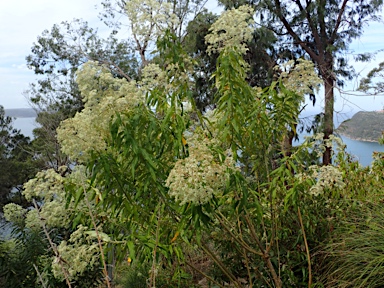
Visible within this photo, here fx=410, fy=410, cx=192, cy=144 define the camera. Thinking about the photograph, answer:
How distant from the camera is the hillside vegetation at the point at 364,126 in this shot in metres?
6.19

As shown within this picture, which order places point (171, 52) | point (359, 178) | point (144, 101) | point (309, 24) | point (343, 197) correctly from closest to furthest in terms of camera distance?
point (144, 101), point (171, 52), point (343, 197), point (359, 178), point (309, 24)

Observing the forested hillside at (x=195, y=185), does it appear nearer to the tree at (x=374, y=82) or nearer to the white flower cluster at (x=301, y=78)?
the white flower cluster at (x=301, y=78)

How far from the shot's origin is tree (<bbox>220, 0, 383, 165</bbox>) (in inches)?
342

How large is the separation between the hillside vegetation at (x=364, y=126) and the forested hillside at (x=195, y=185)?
120 inches

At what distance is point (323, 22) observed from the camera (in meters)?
8.93

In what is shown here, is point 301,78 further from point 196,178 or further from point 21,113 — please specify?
point 21,113

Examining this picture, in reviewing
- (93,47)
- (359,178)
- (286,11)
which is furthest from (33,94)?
(359,178)

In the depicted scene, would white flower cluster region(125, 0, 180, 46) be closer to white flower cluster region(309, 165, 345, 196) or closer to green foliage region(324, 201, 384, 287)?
white flower cluster region(309, 165, 345, 196)

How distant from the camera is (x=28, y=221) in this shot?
116 inches

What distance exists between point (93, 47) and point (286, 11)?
646cm

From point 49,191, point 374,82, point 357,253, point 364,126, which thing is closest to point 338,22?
point 374,82

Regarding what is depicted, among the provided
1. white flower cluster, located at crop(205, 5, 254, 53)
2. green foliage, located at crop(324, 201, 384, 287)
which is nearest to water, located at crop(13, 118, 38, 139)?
white flower cluster, located at crop(205, 5, 254, 53)

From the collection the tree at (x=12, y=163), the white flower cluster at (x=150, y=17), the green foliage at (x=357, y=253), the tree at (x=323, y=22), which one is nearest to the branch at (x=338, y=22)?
the tree at (x=323, y=22)

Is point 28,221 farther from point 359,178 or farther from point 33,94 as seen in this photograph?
point 33,94
